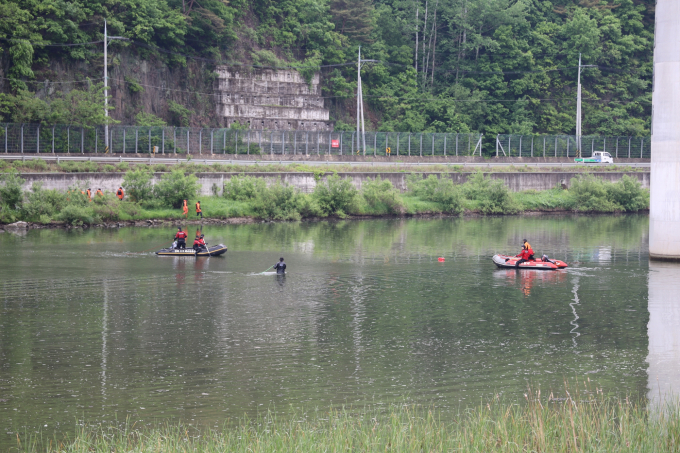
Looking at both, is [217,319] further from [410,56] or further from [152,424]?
[410,56]

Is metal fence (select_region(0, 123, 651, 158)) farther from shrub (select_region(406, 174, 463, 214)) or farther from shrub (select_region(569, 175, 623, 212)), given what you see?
shrub (select_region(569, 175, 623, 212))

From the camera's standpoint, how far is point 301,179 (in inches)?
2761

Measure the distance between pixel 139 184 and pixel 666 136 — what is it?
38990mm

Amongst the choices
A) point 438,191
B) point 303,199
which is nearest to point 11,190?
point 303,199

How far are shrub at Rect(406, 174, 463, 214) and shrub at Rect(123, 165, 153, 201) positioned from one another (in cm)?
2406

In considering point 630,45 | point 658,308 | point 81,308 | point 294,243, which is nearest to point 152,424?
point 81,308

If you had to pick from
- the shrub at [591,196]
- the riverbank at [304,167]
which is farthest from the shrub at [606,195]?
the riverbank at [304,167]

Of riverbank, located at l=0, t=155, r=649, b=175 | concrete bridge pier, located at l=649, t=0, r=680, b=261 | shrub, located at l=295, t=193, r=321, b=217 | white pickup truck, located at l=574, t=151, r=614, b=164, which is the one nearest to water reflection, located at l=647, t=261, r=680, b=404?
concrete bridge pier, located at l=649, t=0, r=680, b=261

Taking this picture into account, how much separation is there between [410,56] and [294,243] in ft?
201

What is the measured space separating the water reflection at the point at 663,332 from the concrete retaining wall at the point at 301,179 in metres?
34.4

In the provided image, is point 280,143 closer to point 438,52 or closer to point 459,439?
point 438,52

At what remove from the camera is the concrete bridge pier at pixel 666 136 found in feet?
134

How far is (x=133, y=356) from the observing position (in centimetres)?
2364

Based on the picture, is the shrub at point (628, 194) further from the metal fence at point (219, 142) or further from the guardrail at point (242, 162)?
the metal fence at point (219, 142)
